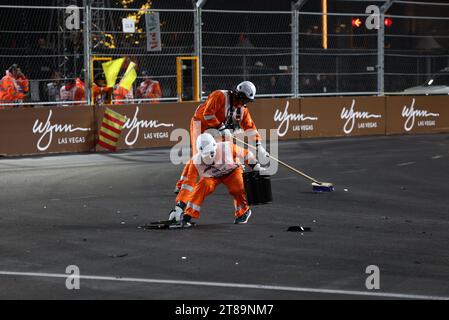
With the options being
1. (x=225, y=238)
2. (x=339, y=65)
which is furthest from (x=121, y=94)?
(x=225, y=238)

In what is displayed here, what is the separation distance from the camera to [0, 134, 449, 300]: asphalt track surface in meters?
7.48

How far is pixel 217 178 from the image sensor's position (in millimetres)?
10844

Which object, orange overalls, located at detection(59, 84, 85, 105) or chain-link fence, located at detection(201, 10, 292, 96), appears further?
chain-link fence, located at detection(201, 10, 292, 96)

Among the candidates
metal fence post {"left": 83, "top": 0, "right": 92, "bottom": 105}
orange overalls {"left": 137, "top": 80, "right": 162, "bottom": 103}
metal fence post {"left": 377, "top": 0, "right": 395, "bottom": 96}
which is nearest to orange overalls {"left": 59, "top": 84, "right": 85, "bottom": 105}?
metal fence post {"left": 83, "top": 0, "right": 92, "bottom": 105}

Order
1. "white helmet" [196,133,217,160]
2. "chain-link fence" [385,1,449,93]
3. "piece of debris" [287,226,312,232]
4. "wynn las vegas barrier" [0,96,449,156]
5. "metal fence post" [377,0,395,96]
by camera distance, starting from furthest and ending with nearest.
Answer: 1. "chain-link fence" [385,1,449,93]
2. "metal fence post" [377,0,395,96]
3. "wynn las vegas barrier" [0,96,449,156]
4. "white helmet" [196,133,217,160]
5. "piece of debris" [287,226,312,232]

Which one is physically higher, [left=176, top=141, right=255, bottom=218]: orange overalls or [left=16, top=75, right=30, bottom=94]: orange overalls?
[left=16, top=75, right=30, bottom=94]: orange overalls

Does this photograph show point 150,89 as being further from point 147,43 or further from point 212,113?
point 212,113

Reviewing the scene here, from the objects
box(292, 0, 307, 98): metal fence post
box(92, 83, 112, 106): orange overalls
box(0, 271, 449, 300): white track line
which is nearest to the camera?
box(0, 271, 449, 300): white track line

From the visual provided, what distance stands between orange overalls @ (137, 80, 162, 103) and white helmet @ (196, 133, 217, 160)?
1153 cm

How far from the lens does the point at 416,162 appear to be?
18.4 metres

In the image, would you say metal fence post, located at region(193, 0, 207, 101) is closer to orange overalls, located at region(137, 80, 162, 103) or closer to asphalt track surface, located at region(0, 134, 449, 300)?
orange overalls, located at region(137, 80, 162, 103)

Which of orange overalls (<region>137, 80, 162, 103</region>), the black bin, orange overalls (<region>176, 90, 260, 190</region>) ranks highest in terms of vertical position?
orange overalls (<region>137, 80, 162, 103</region>)

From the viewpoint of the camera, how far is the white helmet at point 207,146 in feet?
34.7
